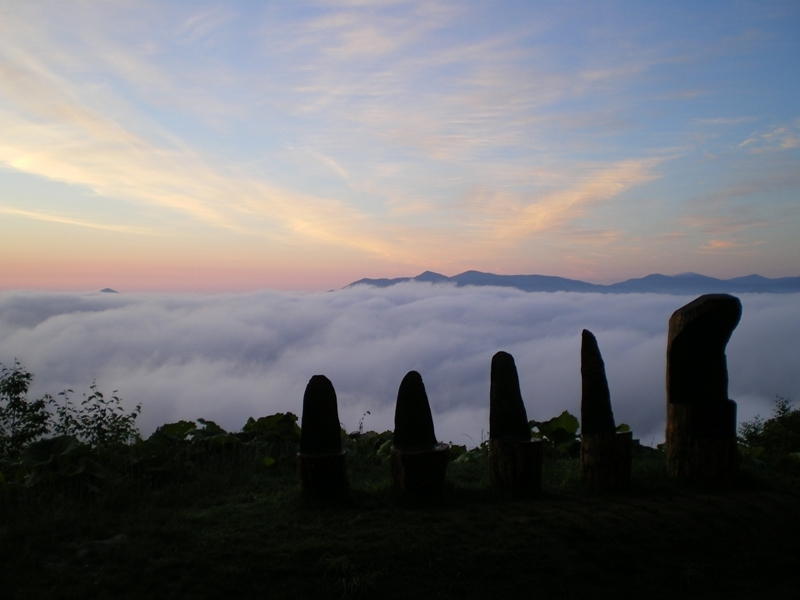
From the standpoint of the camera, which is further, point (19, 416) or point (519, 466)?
point (19, 416)

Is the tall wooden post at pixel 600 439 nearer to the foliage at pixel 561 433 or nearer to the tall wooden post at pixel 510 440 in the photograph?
the tall wooden post at pixel 510 440

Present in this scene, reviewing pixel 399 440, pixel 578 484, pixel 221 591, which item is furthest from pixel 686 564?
pixel 221 591

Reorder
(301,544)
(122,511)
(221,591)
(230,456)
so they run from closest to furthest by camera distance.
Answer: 1. (221,591)
2. (301,544)
3. (122,511)
4. (230,456)

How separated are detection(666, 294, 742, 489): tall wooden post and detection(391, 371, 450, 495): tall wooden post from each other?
3.30m

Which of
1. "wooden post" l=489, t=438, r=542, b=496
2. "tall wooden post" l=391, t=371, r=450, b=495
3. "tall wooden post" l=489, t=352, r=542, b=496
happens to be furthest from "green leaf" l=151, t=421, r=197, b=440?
"wooden post" l=489, t=438, r=542, b=496

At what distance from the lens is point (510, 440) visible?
7.82m

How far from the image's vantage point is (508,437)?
7.89 metres

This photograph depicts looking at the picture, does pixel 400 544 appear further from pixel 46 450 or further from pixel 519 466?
pixel 46 450

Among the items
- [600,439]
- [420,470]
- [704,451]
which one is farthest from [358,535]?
[704,451]

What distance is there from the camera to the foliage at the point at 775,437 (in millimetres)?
10727

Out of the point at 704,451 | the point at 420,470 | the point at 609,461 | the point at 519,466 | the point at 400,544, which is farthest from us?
the point at 704,451

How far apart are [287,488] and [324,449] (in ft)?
4.01

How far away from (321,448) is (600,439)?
140 inches

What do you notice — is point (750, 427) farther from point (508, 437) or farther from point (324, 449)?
point (324, 449)
